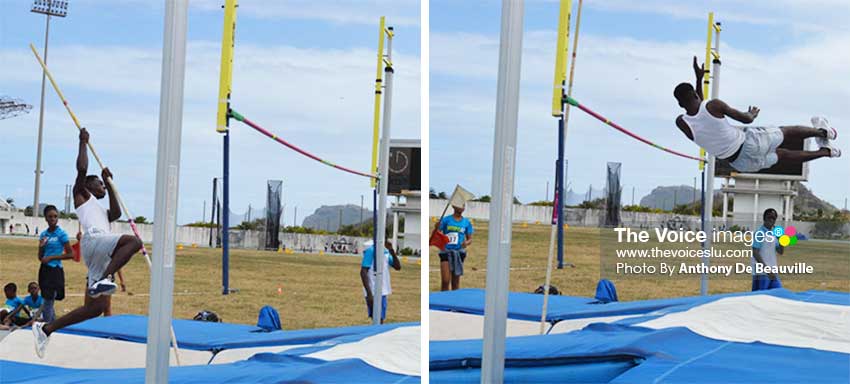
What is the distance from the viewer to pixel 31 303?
17.8 feet

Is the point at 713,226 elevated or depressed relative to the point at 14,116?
depressed

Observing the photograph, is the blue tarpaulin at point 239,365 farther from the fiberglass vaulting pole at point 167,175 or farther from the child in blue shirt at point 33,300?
the child in blue shirt at point 33,300

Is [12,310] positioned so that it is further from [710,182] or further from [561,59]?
[710,182]

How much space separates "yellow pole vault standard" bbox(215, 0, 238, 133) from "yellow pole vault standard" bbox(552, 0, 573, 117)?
2.03 meters

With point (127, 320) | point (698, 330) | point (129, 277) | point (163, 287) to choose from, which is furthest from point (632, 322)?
point (129, 277)

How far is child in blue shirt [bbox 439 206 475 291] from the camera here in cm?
647

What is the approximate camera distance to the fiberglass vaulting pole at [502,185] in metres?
2.75

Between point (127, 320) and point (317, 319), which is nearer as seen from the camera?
point (127, 320)

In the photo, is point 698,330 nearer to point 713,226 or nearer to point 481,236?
point 713,226

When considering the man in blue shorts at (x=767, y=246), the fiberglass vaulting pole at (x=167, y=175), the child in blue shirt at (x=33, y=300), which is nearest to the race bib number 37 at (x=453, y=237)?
the man in blue shorts at (x=767, y=246)

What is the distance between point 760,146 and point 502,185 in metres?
3.85

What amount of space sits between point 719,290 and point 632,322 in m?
3.68

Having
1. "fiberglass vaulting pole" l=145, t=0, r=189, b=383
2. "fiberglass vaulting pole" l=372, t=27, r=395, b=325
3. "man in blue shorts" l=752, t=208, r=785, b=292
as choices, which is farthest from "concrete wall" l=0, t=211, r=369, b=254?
"fiberglass vaulting pole" l=145, t=0, r=189, b=383

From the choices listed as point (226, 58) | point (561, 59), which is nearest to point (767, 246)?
point (561, 59)
